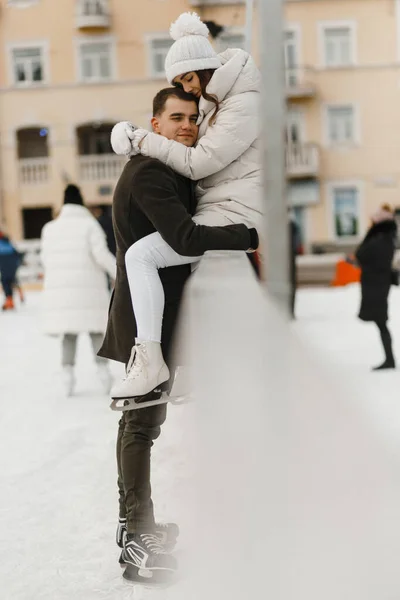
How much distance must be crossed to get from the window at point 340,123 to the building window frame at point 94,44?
710cm

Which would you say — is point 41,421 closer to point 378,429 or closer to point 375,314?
point 375,314

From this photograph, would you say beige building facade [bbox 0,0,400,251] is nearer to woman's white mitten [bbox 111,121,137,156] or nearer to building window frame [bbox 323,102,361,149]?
building window frame [bbox 323,102,361,149]

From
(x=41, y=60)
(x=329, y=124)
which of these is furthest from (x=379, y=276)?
(x=41, y=60)

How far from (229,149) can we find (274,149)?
0.83 meters

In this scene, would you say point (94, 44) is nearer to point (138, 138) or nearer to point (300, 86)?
point (300, 86)

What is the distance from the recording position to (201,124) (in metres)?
2.67

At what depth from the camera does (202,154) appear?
2529mm

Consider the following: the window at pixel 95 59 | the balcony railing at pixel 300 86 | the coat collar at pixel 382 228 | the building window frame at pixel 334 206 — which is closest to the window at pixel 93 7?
the window at pixel 95 59

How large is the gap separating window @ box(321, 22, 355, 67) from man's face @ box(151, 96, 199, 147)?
2631 cm

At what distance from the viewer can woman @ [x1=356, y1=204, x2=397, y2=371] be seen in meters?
7.02

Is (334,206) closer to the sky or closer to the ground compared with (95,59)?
closer to the ground

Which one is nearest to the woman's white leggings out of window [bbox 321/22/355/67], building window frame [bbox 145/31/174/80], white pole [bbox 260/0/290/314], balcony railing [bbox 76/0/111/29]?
white pole [bbox 260/0/290/314]

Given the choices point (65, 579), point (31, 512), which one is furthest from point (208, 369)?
point (31, 512)

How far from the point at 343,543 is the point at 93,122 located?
27181mm
